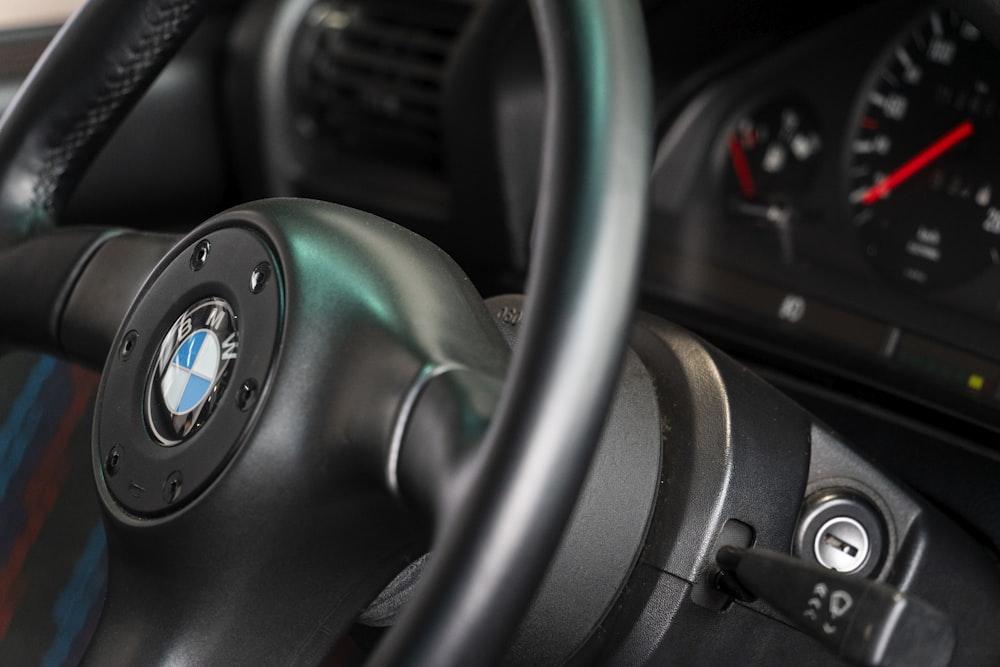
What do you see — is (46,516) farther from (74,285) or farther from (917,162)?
(917,162)

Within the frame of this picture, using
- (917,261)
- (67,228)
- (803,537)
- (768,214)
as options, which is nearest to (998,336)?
(917,261)

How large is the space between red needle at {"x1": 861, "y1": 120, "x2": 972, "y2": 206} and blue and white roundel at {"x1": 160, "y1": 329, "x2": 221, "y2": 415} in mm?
1003

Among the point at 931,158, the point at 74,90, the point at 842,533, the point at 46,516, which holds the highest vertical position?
the point at 931,158

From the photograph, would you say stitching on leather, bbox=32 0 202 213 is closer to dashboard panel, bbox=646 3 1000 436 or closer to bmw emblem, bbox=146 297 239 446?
bmw emblem, bbox=146 297 239 446

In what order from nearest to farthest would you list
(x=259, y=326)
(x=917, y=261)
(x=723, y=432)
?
(x=259, y=326) → (x=723, y=432) → (x=917, y=261)

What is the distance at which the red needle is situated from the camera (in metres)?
1.38

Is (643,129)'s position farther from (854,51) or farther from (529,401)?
(854,51)

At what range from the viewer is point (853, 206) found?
1.52 meters

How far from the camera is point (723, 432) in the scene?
0.73 m

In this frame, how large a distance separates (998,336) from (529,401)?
100 centimetres

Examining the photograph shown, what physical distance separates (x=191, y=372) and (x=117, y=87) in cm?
28

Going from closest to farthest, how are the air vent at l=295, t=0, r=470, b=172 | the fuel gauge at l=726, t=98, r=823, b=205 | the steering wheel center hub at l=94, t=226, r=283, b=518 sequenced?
1. the steering wheel center hub at l=94, t=226, r=283, b=518
2. the fuel gauge at l=726, t=98, r=823, b=205
3. the air vent at l=295, t=0, r=470, b=172

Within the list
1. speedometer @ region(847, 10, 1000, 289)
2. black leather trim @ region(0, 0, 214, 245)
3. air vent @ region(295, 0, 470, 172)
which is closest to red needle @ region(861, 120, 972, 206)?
speedometer @ region(847, 10, 1000, 289)

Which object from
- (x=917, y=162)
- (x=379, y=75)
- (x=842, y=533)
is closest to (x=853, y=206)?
(x=917, y=162)
